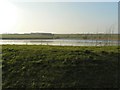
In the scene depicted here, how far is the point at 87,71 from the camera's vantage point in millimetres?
8883

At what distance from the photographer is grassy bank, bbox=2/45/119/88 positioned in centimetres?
823

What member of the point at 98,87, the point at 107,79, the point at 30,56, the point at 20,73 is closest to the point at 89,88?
the point at 98,87

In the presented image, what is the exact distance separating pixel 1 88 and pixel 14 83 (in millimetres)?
543

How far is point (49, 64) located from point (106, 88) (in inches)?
116

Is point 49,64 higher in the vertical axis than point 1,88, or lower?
higher

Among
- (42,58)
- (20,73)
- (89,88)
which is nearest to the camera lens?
(89,88)

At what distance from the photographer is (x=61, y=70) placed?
9.02 m

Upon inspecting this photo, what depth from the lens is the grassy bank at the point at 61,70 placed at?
324 inches

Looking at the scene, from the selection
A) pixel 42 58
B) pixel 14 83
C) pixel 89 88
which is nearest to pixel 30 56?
pixel 42 58

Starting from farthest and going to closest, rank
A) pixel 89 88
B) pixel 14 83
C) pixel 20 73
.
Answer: pixel 20 73 < pixel 14 83 < pixel 89 88

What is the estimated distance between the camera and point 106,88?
797cm

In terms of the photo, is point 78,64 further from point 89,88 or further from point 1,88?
point 1,88

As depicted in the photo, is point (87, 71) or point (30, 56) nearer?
point (87, 71)

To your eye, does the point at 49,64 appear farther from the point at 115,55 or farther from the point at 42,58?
the point at 115,55
